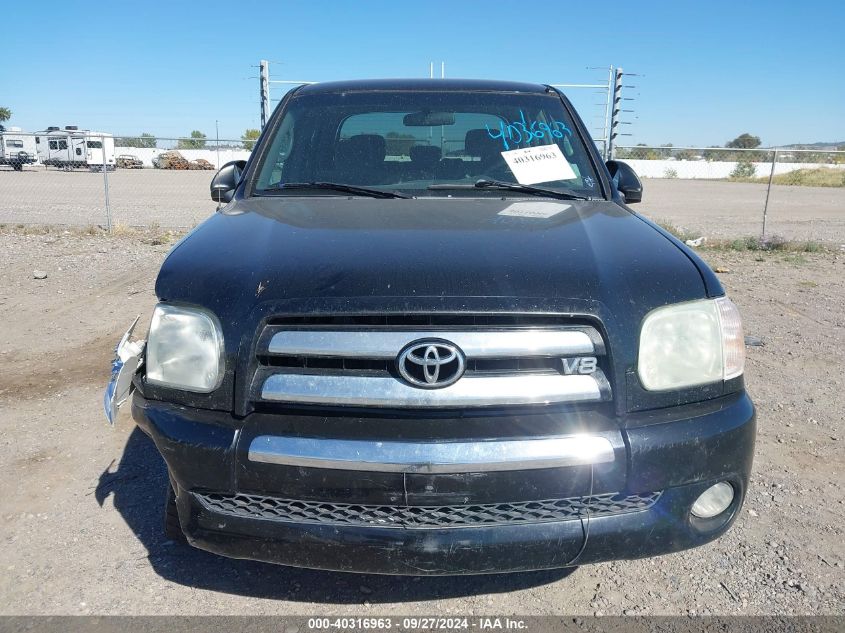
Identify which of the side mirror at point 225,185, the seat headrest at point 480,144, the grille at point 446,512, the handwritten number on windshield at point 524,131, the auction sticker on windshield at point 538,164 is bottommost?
the grille at point 446,512

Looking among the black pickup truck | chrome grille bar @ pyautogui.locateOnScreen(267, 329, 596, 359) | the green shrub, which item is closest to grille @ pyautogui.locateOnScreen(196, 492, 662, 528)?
the black pickup truck

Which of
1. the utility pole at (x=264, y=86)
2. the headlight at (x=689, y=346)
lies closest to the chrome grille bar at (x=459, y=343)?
the headlight at (x=689, y=346)

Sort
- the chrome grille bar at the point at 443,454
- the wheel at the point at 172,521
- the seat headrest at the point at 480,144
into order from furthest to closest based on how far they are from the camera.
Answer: the seat headrest at the point at 480,144 → the wheel at the point at 172,521 → the chrome grille bar at the point at 443,454

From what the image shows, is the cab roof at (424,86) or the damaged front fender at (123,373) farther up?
the cab roof at (424,86)

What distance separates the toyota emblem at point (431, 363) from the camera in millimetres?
1892

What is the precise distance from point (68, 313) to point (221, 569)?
4587 mm

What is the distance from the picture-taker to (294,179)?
3.25 meters

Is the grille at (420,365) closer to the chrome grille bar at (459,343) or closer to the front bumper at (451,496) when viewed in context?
the chrome grille bar at (459,343)

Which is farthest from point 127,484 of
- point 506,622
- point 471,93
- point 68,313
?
point 68,313

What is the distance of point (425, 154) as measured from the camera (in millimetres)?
3311

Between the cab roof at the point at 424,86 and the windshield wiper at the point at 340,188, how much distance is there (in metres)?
0.75

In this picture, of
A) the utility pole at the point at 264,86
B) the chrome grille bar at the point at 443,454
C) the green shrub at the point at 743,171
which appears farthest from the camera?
the green shrub at the point at 743,171

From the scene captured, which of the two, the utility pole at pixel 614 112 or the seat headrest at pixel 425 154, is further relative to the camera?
the utility pole at pixel 614 112

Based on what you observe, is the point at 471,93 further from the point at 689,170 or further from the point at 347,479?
the point at 689,170
